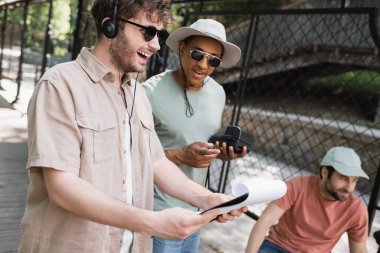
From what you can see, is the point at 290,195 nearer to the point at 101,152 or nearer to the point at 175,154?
the point at 175,154

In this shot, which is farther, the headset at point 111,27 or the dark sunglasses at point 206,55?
the dark sunglasses at point 206,55

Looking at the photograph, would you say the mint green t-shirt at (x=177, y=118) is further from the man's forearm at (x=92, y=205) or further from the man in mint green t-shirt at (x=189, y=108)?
the man's forearm at (x=92, y=205)

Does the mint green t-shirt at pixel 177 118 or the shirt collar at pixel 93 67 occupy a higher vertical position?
the shirt collar at pixel 93 67

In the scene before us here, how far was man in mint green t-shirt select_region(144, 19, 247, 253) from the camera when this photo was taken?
236 centimetres

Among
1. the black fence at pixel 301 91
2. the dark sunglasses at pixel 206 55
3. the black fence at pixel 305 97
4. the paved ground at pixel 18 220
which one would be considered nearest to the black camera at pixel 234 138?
the dark sunglasses at pixel 206 55

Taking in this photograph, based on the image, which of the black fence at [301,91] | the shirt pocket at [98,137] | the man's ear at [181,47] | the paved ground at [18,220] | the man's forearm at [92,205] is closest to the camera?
the man's forearm at [92,205]

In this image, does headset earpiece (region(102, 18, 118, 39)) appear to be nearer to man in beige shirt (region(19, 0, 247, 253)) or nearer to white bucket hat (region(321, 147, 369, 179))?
man in beige shirt (region(19, 0, 247, 253))

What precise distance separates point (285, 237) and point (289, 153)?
7.11m

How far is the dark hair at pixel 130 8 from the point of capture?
5.12ft

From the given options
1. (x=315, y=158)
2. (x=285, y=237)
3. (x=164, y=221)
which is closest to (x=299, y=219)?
(x=285, y=237)

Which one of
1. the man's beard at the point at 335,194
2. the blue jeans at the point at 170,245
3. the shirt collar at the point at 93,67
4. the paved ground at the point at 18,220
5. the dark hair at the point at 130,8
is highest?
the dark hair at the point at 130,8

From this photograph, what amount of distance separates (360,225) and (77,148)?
7.02 feet

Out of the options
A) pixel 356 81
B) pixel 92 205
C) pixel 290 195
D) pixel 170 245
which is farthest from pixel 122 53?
pixel 356 81

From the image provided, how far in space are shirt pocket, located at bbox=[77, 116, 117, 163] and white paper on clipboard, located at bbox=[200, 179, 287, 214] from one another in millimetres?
422
